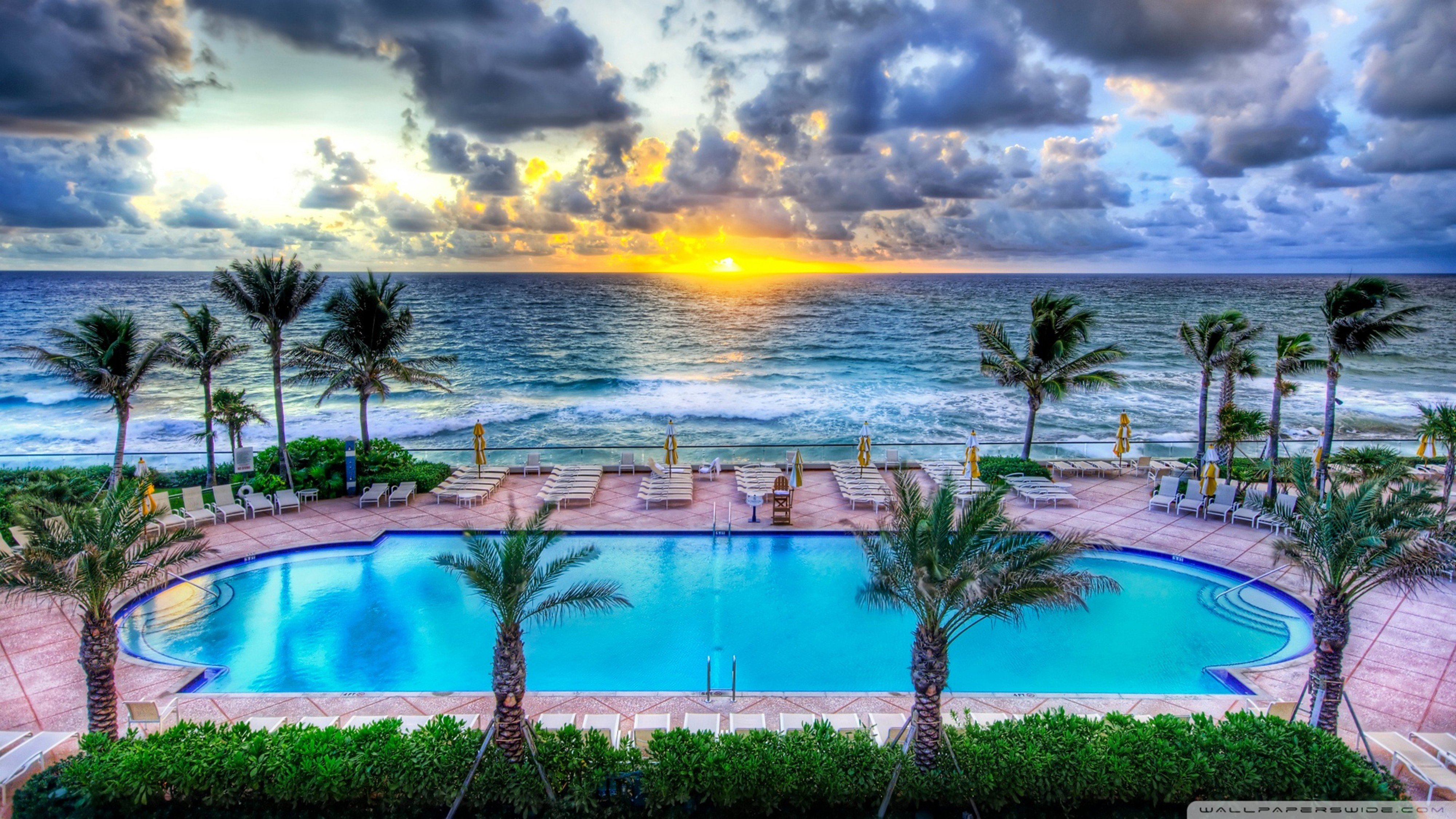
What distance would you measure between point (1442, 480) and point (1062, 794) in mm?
19469

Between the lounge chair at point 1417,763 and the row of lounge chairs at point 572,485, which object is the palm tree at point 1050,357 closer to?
the row of lounge chairs at point 572,485

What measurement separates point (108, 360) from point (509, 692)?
1410 cm

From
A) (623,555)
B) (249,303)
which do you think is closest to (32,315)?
(249,303)

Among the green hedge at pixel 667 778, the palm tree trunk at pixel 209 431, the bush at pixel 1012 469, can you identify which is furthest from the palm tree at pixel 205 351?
the bush at pixel 1012 469

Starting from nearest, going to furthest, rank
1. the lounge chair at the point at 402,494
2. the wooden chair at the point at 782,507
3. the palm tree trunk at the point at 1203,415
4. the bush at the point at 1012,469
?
the wooden chair at the point at 782,507 < the lounge chair at the point at 402,494 < the palm tree trunk at the point at 1203,415 < the bush at the point at 1012,469

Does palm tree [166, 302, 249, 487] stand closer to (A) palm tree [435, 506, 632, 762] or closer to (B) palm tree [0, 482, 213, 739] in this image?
(B) palm tree [0, 482, 213, 739]

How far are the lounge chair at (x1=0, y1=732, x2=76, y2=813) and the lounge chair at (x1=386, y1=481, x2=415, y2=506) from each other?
9.69 m

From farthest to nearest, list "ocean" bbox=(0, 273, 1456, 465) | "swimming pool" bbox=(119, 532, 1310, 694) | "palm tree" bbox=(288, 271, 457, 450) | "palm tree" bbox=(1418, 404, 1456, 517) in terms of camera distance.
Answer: "ocean" bbox=(0, 273, 1456, 465) → "palm tree" bbox=(288, 271, 457, 450) → "palm tree" bbox=(1418, 404, 1456, 517) → "swimming pool" bbox=(119, 532, 1310, 694)

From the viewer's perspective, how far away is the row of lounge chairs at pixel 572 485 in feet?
59.4

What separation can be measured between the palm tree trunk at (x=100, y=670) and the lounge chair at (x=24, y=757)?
37 centimetres

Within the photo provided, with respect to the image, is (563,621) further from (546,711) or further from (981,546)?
(981,546)

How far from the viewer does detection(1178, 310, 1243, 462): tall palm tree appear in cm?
1747

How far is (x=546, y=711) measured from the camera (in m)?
9.51

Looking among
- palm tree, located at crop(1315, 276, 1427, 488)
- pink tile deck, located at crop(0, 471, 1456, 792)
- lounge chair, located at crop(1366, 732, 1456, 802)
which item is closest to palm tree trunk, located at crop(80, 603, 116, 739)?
pink tile deck, located at crop(0, 471, 1456, 792)
